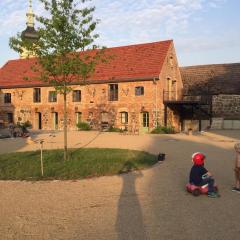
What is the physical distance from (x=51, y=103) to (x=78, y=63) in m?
21.7

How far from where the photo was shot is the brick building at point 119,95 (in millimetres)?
28859

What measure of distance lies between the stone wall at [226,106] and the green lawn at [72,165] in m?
19.5

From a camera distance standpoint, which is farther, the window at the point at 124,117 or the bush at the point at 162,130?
the window at the point at 124,117

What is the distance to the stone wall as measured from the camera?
1240 inches

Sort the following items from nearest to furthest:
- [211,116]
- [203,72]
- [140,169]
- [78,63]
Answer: [140,169] < [78,63] < [211,116] < [203,72]

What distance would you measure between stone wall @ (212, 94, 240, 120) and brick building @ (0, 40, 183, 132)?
3.44 meters

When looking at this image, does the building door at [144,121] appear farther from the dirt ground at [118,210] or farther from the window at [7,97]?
the dirt ground at [118,210]

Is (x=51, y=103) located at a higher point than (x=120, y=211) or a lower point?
higher

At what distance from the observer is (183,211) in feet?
21.5

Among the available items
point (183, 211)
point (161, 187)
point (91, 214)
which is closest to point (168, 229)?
point (183, 211)

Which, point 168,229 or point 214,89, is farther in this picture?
point 214,89

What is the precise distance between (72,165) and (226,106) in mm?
22949

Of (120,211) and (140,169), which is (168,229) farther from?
(140,169)

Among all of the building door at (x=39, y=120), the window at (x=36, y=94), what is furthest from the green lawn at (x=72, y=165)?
the window at (x=36, y=94)
